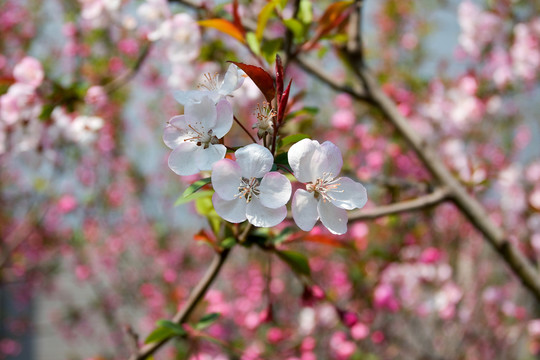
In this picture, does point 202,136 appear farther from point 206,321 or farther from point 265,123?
point 206,321

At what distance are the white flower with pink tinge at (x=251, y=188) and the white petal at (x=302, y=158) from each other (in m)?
0.02

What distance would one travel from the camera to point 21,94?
1047 mm

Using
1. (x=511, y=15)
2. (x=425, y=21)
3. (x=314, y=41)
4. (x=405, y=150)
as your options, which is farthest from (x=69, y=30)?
(x=425, y=21)

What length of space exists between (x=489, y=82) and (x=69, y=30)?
10.1 feet

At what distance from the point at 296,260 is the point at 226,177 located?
30 cm

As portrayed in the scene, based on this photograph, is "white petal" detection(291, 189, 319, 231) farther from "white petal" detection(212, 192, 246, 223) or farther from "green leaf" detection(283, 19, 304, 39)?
"green leaf" detection(283, 19, 304, 39)

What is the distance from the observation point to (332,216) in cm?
50

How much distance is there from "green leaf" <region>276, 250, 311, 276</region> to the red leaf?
293mm

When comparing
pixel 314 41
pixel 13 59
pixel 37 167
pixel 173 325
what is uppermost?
pixel 314 41

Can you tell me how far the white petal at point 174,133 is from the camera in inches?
20.6

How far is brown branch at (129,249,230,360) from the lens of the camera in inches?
25.6

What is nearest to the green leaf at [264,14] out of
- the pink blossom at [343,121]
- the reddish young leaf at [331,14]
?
the reddish young leaf at [331,14]

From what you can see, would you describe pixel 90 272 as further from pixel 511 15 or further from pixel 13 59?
pixel 511 15

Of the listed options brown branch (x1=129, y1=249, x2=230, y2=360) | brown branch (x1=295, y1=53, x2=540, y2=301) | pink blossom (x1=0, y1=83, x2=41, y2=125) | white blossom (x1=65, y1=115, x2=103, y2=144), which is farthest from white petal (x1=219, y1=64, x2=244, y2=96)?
white blossom (x1=65, y1=115, x2=103, y2=144)
